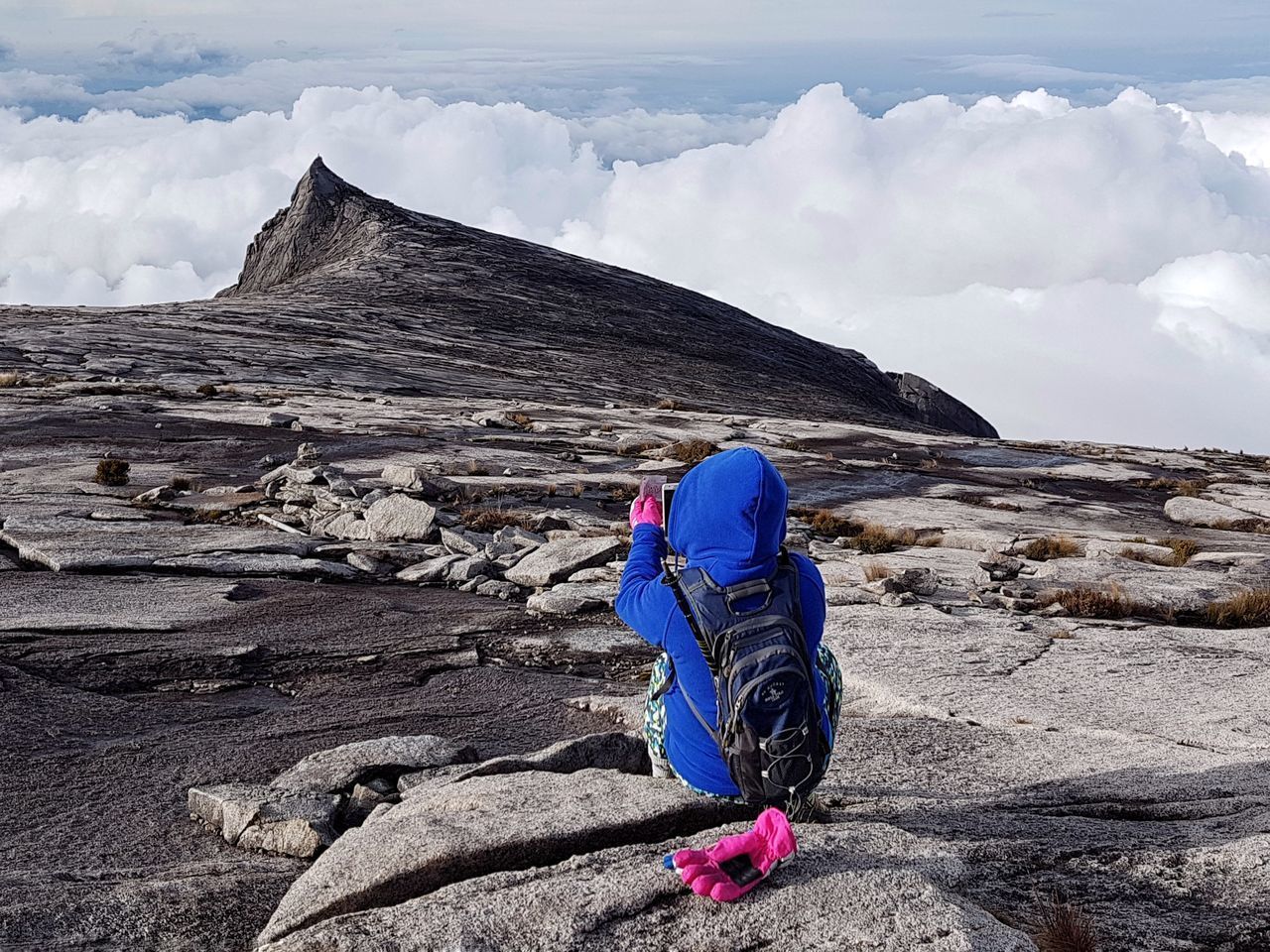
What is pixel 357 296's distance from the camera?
47219 millimetres

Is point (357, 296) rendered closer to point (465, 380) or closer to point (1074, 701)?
point (465, 380)

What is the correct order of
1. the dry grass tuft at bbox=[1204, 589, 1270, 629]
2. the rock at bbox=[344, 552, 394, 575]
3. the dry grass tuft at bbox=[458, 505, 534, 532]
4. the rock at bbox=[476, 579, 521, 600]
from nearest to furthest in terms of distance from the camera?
1. the dry grass tuft at bbox=[1204, 589, 1270, 629]
2. the rock at bbox=[476, 579, 521, 600]
3. the rock at bbox=[344, 552, 394, 575]
4. the dry grass tuft at bbox=[458, 505, 534, 532]

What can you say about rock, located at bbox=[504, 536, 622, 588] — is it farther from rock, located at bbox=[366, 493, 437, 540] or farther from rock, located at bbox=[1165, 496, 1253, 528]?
rock, located at bbox=[1165, 496, 1253, 528]

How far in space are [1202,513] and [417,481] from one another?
1406 cm

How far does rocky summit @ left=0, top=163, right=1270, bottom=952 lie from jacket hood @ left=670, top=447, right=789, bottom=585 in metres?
1.23

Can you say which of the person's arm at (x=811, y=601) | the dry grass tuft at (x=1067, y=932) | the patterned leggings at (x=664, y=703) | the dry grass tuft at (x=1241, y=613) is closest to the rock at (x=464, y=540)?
the patterned leggings at (x=664, y=703)

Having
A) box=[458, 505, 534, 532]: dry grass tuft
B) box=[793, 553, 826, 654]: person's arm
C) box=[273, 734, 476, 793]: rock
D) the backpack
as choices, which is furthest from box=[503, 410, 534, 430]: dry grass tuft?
the backpack

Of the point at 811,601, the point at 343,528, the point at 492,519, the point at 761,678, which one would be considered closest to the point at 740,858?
the point at 761,678

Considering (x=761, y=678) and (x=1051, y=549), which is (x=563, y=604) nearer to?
(x=761, y=678)

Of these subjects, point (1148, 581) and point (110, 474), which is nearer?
point (1148, 581)

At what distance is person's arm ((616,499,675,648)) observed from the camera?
4844mm

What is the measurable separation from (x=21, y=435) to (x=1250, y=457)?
108 ft

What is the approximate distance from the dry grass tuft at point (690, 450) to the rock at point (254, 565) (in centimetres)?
980

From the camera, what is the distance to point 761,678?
4.52 meters
